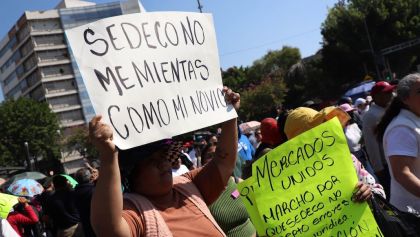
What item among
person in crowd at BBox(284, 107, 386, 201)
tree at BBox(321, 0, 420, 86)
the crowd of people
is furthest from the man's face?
tree at BBox(321, 0, 420, 86)

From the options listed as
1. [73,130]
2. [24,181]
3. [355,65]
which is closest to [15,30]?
[73,130]

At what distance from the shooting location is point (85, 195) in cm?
460

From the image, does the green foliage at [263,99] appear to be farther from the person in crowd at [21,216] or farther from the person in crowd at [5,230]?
the person in crowd at [5,230]

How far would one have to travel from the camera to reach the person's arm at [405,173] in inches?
105

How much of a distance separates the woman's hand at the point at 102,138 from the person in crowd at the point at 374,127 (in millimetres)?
3976

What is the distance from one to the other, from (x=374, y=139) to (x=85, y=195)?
3.23m

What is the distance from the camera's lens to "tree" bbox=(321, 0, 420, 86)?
116ft

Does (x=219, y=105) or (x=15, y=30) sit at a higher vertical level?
(x=15, y=30)

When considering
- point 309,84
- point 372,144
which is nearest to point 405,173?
point 372,144

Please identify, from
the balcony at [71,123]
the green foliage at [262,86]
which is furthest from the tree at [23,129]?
the green foliage at [262,86]

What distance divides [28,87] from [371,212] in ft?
257

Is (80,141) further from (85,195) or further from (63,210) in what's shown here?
(85,195)

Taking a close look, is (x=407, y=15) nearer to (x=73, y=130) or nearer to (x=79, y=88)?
(x=73, y=130)

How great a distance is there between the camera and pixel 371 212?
2318 mm
